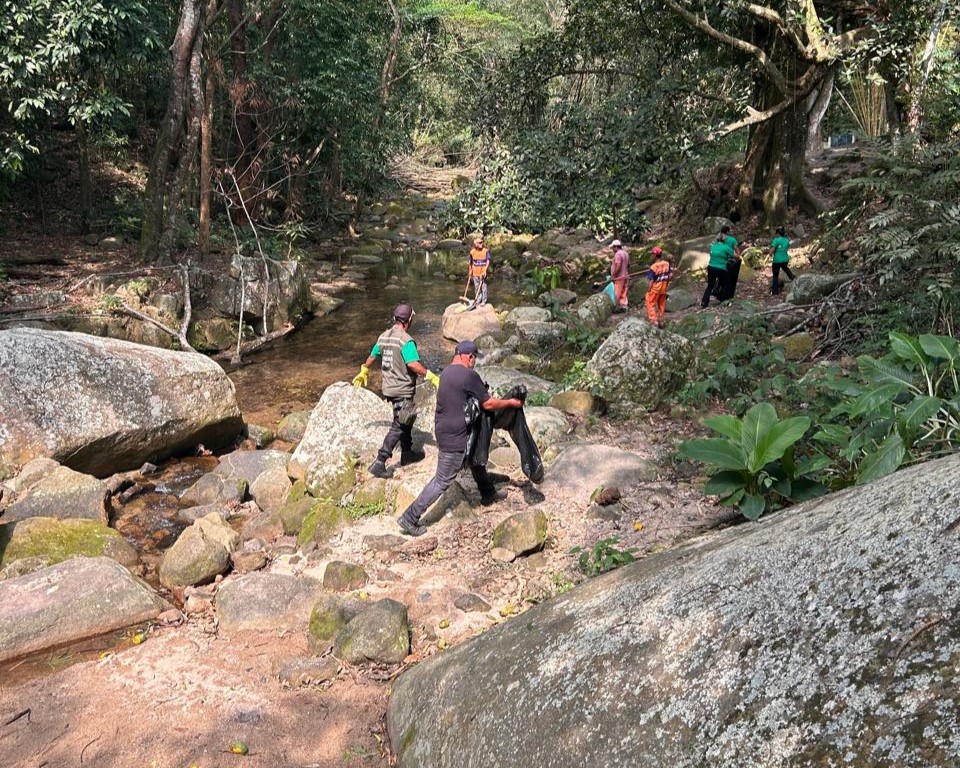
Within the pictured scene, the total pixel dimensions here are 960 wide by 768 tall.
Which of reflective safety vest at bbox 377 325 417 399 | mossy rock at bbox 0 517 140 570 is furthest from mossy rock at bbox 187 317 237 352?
reflective safety vest at bbox 377 325 417 399

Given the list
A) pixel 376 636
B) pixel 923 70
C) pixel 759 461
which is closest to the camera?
pixel 759 461

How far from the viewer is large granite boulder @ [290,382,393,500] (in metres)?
7.40

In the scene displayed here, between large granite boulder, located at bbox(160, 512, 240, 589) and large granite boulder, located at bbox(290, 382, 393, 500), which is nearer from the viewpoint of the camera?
large granite boulder, located at bbox(160, 512, 240, 589)

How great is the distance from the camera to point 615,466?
6582 mm

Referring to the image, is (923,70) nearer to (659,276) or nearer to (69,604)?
(659,276)

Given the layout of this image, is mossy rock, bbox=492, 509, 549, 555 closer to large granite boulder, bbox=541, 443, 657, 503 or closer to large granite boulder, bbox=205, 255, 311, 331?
large granite boulder, bbox=541, 443, 657, 503

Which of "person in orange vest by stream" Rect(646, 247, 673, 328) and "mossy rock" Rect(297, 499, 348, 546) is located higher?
"person in orange vest by stream" Rect(646, 247, 673, 328)

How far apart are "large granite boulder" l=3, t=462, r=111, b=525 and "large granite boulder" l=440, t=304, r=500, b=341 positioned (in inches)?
305

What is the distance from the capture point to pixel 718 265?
13.3 m

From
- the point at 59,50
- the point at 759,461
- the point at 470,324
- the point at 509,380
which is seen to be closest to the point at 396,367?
the point at 509,380

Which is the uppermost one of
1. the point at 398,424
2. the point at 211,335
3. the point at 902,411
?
the point at 902,411

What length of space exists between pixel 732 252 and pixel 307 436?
8.97 m

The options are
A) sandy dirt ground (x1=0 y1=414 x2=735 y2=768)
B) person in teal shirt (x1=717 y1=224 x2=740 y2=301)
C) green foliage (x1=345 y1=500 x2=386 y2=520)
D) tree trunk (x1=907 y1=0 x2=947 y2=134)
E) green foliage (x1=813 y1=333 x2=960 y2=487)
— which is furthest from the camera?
person in teal shirt (x1=717 y1=224 x2=740 y2=301)

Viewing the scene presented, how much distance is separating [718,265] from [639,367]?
19.0 feet
